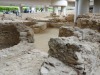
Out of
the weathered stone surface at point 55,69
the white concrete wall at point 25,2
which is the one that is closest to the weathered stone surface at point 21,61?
the weathered stone surface at point 55,69

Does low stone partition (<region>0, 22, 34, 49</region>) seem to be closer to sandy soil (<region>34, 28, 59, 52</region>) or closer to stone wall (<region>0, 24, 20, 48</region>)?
stone wall (<region>0, 24, 20, 48</region>)

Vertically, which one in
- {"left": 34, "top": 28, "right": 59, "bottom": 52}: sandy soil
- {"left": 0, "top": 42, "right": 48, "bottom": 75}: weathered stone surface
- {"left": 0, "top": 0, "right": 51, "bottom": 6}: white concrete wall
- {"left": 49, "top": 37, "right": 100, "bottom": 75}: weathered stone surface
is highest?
{"left": 0, "top": 0, "right": 51, "bottom": 6}: white concrete wall

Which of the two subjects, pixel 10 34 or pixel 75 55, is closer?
pixel 75 55

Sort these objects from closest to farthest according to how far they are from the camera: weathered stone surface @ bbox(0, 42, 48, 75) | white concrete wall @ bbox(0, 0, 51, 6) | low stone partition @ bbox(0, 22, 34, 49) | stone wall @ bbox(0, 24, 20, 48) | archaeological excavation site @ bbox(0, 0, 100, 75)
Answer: archaeological excavation site @ bbox(0, 0, 100, 75), weathered stone surface @ bbox(0, 42, 48, 75), low stone partition @ bbox(0, 22, 34, 49), stone wall @ bbox(0, 24, 20, 48), white concrete wall @ bbox(0, 0, 51, 6)

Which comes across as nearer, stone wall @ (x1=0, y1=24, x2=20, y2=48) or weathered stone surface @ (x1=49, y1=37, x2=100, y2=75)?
weathered stone surface @ (x1=49, y1=37, x2=100, y2=75)

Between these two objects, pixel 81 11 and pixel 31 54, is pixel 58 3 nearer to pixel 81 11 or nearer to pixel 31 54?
pixel 81 11

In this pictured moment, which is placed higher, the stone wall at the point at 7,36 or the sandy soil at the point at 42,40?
the stone wall at the point at 7,36

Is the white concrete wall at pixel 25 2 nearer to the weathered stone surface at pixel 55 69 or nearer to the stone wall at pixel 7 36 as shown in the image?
the stone wall at pixel 7 36

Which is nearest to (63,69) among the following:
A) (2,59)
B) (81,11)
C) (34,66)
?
(34,66)

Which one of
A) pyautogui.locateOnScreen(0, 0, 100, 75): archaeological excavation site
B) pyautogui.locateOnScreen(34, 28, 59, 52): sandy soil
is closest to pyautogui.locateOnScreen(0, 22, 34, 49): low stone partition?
pyautogui.locateOnScreen(0, 0, 100, 75): archaeological excavation site

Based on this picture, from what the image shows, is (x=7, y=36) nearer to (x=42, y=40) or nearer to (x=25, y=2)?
(x=42, y=40)

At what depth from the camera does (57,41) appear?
478 centimetres

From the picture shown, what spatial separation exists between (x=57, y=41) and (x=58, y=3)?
2747 cm

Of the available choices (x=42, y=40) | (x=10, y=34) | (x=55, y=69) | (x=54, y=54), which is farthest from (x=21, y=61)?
(x=42, y=40)
